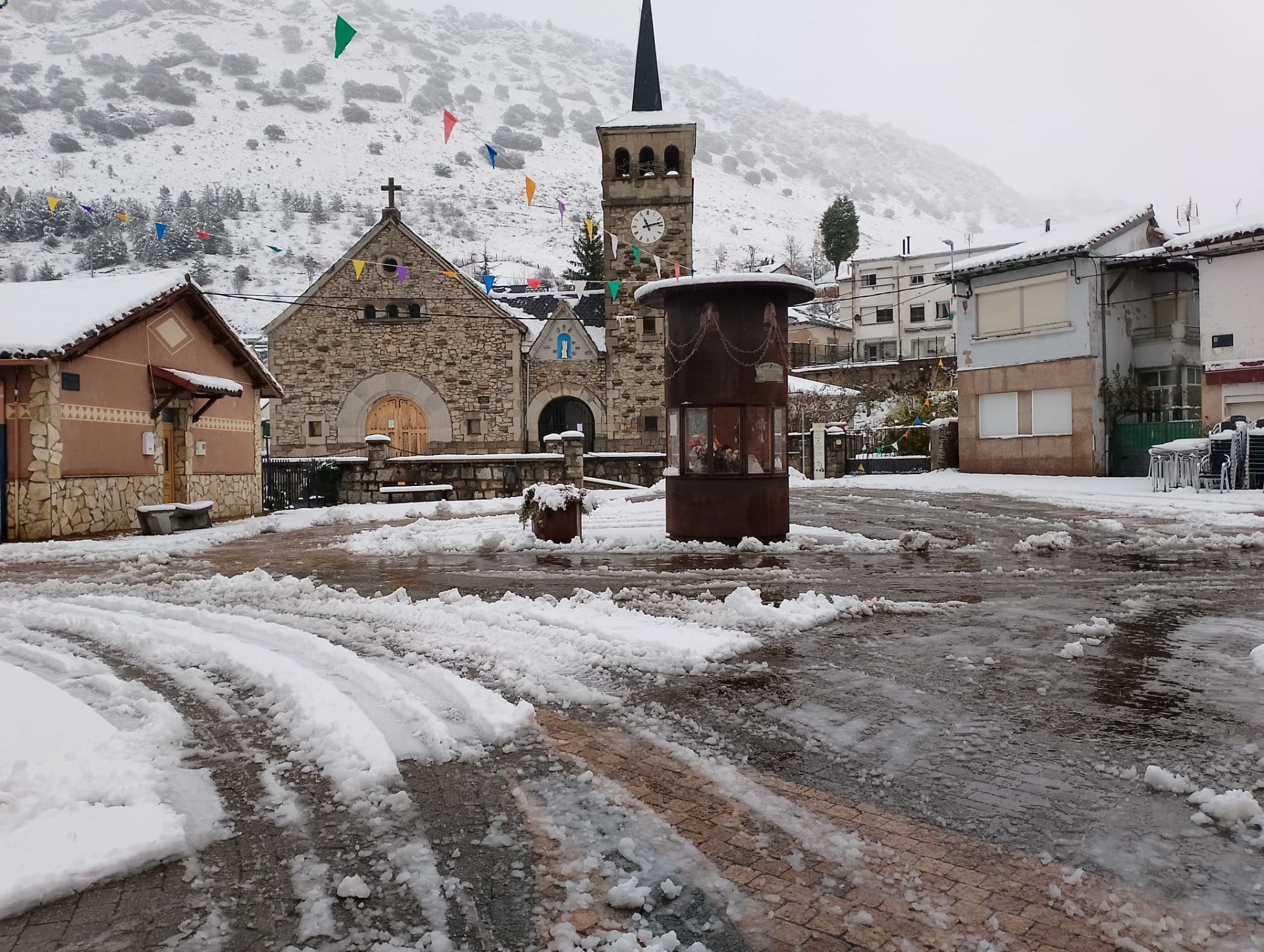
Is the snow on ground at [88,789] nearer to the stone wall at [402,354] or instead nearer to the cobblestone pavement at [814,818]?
the cobblestone pavement at [814,818]

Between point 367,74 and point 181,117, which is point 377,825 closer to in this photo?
point 181,117

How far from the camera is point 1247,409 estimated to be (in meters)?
23.4

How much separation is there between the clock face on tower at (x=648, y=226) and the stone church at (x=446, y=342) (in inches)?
1.9

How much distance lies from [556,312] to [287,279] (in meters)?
61.6

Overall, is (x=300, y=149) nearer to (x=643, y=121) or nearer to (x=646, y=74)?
(x=646, y=74)

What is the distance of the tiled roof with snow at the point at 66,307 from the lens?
48.3ft

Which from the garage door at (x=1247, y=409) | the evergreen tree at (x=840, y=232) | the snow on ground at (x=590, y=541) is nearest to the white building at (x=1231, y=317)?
the garage door at (x=1247, y=409)

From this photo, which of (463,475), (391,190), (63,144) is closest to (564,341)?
(391,190)

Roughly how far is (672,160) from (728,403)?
23155 millimetres

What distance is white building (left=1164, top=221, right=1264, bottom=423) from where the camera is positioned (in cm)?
2320

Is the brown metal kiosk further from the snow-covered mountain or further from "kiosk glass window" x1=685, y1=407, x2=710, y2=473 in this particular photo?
the snow-covered mountain

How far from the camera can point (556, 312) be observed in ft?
114

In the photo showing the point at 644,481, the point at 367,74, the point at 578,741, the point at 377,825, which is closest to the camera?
the point at 377,825

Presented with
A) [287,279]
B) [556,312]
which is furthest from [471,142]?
[556,312]
